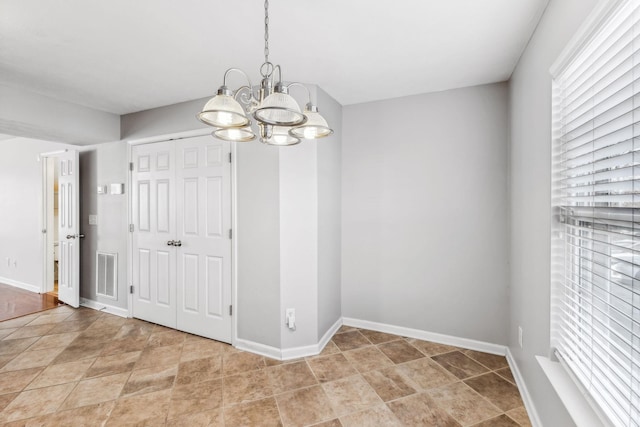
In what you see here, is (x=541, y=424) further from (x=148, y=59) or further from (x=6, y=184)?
(x=6, y=184)

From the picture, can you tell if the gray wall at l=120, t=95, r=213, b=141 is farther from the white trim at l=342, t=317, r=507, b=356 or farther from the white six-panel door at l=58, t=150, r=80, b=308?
the white trim at l=342, t=317, r=507, b=356

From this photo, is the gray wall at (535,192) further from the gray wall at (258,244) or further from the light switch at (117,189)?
the light switch at (117,189)

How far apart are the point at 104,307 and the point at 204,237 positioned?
2020 mm

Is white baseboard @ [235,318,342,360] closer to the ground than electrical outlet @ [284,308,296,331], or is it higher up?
closer to the ground

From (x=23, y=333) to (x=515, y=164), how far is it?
16.9ft

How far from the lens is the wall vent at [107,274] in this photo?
11.9 feet

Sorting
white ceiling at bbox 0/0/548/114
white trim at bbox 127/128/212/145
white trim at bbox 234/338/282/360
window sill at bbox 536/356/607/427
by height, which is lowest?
white trim at bbox 234/338/282/360

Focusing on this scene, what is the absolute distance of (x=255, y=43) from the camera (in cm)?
200

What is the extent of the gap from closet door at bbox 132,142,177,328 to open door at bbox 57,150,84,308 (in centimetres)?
106

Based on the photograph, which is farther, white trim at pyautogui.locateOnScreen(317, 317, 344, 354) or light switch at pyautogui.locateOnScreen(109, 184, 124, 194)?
light switch at pyautogui.locateOnScreen(109, 184, 124, 194)

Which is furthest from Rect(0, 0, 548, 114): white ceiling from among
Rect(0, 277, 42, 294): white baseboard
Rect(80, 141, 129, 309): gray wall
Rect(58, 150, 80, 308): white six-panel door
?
Rect(0, 277, 42, 294): white baseboard

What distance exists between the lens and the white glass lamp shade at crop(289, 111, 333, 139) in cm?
140

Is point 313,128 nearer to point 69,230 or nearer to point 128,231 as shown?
point 128,231

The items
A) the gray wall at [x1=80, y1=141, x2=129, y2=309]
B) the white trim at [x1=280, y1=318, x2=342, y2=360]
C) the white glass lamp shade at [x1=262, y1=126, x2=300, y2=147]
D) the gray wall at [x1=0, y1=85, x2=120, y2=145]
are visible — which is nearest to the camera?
the white glass lamp shade at [x1=262, y1=126, x2=300, y2=147]
